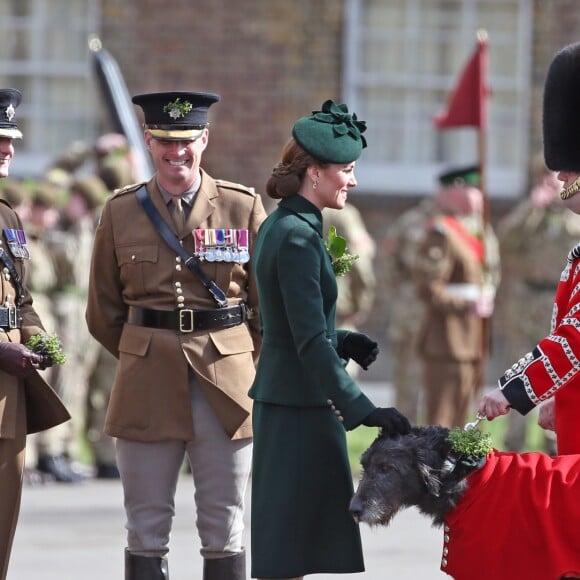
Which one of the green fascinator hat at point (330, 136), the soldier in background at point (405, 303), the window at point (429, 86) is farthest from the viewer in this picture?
the window at point (429, 86)

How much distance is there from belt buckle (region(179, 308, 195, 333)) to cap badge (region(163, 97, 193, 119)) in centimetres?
72

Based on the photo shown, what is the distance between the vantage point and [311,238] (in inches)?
225

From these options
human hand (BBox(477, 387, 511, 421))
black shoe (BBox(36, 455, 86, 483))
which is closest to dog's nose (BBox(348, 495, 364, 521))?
human hand (BBox(477, 387, 511, 421))

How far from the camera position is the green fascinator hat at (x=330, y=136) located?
18.8 ft

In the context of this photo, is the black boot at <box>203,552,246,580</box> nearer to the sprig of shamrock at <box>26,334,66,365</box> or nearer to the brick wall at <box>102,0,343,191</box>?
the sprig of shamrock at <box>26,334,66,365</box>

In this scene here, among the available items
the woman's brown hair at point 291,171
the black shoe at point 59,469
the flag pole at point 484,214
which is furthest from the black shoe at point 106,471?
the woman's brown hair at point 291,171

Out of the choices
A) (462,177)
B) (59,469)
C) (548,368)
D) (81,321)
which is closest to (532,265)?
(462,177)

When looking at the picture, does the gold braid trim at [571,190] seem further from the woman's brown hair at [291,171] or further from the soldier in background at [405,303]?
the soldier in background at [405,303]

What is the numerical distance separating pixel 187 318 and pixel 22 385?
0.65 metres

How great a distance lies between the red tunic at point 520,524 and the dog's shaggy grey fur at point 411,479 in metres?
0.05

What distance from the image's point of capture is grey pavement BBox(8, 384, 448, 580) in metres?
8.08

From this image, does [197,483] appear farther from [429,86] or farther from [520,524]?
[429,86]

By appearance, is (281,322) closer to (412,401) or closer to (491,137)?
(412,401)

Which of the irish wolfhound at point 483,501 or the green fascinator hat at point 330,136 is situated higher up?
the green fascinator hat at point 330,136
